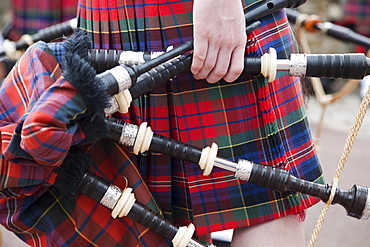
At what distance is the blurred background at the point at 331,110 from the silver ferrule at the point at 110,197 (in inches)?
27.7

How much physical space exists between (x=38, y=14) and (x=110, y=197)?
1.99 metres

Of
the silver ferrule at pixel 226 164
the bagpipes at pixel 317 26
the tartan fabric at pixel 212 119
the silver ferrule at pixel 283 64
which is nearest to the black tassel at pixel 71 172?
the tartan fabric at pixel 212 119

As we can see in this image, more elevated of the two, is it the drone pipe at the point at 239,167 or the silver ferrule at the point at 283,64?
the silver ferrule at the point at 283,64

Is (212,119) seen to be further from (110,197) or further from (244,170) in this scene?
(110,197)

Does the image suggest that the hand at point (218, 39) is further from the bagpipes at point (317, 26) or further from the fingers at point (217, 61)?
the bagpipes at point (317, 26)

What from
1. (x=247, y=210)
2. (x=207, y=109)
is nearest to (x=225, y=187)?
(x=247, y=210)

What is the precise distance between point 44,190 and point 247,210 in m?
0.43

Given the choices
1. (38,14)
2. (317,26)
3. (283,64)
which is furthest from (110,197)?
(38,14)

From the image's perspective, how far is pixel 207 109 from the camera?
3.48ft

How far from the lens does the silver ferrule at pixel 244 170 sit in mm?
987

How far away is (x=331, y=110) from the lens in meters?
4.38

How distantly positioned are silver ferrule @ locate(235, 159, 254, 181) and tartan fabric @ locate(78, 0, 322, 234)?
0.08 meters

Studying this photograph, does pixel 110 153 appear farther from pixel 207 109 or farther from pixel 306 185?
pixel 306 185

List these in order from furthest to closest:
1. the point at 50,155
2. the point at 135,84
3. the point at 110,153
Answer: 1. the point at 110,153
2. the point at 135,84
3. the point at 50,155
